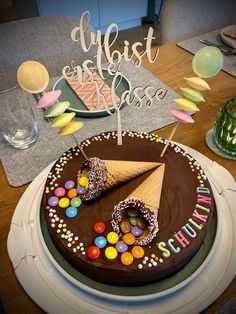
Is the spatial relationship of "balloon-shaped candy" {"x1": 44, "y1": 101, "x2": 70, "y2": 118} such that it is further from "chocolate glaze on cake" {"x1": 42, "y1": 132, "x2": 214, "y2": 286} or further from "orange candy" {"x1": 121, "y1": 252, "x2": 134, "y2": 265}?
"orange candy" {"x1": 121, "y1": 252, "x2": 134, "y2": 265}

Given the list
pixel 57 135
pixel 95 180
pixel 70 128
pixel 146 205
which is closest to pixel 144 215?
pixel 146 205

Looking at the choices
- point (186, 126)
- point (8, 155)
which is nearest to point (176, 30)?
point (186, 126)

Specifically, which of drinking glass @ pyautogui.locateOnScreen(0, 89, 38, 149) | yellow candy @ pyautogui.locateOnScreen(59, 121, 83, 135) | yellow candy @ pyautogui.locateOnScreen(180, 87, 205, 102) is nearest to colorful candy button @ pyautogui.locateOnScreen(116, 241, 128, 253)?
yellow candy @ pyautogui.locateOnScreen(59, 121, 83, 135)

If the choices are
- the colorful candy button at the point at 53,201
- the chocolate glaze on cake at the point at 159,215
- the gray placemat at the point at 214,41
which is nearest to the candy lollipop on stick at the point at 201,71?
the chocolate glaze on cake at the point at 159,215

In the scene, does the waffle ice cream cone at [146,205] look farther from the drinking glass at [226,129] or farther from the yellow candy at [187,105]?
the drinking glass at [226,129]

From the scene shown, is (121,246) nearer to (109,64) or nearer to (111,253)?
(111,253)

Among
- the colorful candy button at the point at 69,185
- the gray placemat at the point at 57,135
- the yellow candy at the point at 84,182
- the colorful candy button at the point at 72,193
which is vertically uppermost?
the yellow candy at the point at 84,182
